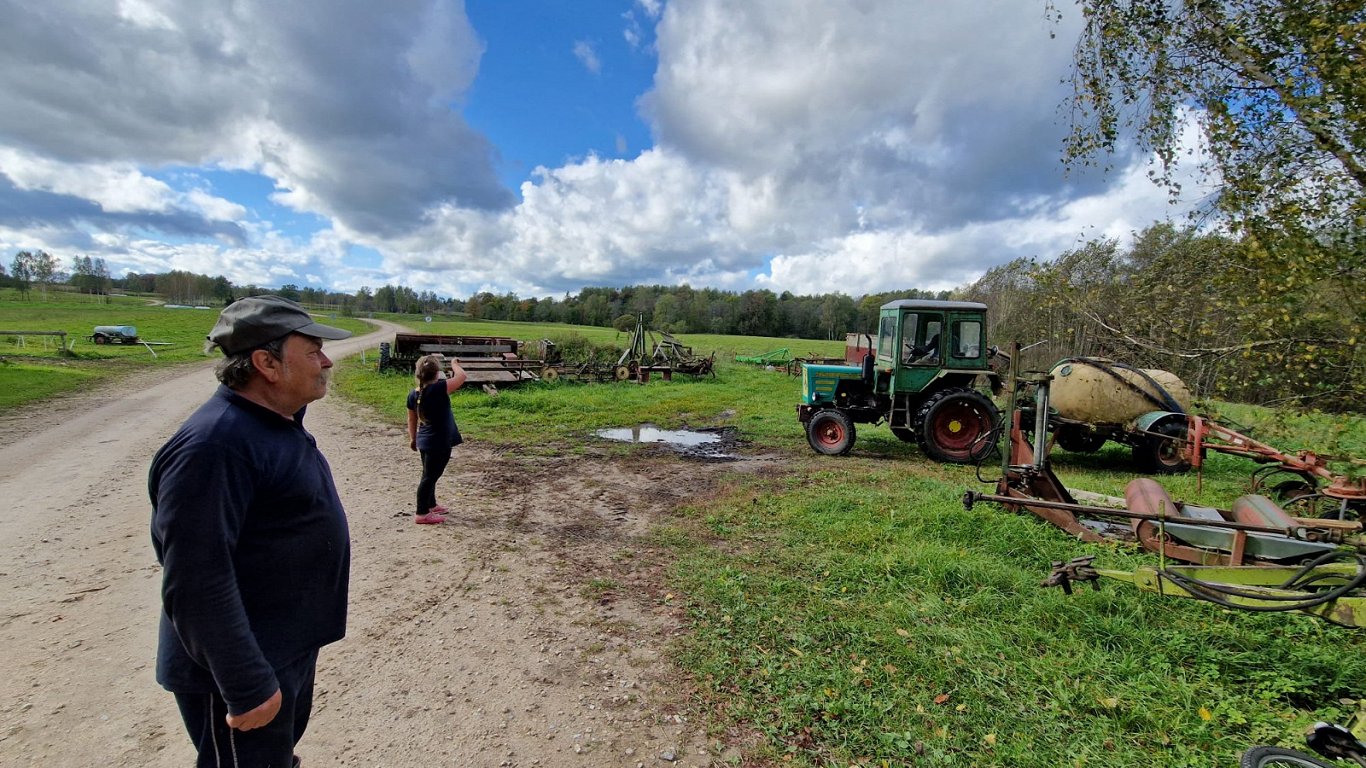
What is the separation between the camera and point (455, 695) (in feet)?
10.6

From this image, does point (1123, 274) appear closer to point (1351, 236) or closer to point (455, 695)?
point (1351, 236)

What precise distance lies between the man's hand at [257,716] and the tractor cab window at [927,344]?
9.30m

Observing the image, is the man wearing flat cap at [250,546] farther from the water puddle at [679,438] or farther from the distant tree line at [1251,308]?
the water puddle at [679,438]

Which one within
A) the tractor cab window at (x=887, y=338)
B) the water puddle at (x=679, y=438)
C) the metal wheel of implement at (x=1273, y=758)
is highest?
the tractor cab window at (x=887, y=338)

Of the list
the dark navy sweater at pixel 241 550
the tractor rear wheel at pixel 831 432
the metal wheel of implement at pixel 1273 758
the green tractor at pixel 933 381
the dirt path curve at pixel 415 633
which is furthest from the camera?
the tractor rear wheel at pixel 831 432

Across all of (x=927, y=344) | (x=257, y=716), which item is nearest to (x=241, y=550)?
(x=257, y=716)

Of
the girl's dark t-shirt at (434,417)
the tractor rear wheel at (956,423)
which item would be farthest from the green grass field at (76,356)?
the tractor rear wheel at (956,423)

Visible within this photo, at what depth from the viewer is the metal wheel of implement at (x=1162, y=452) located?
29.3ft

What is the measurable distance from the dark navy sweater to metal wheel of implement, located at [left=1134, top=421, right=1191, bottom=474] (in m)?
10.9

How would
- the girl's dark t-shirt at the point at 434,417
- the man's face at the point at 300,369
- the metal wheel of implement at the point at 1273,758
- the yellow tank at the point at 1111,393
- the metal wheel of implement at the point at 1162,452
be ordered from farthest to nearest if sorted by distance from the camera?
the yellow tank at the point at 1111,393 → the metal wheel of implement at the point at 1162,452 → the girl's dark t-shirt at the point at 434,417 → the metal wheel of implement at the point at 1273,758 → the man's face at the point at 300,369

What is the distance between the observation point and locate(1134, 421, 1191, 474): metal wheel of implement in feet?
29.3

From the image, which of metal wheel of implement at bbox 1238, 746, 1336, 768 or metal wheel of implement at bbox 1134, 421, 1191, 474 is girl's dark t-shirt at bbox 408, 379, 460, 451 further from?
metal wheel of implement at bbox 1134, 421, 1191, 474

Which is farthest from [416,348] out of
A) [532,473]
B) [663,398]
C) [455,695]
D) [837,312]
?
[837,312]

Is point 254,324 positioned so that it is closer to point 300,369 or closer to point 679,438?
point 300,369
